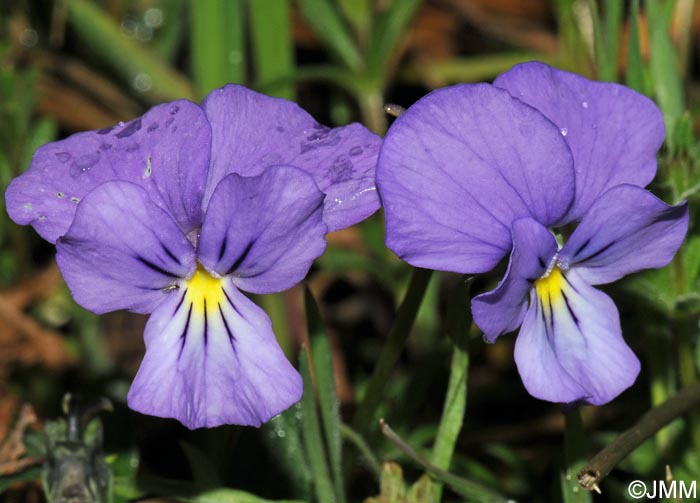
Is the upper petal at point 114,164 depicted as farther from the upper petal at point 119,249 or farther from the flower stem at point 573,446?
the flower stem at point 573,446

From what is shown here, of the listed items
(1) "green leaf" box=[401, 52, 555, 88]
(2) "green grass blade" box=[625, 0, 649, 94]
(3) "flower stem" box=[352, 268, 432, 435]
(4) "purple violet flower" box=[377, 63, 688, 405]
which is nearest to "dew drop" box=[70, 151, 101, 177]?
(4) "purple violet flower" box=[377, 63, 688, 405]

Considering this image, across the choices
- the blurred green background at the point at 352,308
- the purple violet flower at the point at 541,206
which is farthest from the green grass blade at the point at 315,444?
the purple violet flower at the point at 541,206

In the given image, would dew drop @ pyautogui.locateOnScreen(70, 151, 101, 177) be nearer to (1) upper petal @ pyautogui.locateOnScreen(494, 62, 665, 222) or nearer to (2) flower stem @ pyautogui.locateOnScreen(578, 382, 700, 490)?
(1) upper petal @ pyautogui.locateOnScreen(494, 62, 665, 222)

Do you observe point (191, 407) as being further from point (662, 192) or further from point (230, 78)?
point (230, 78)

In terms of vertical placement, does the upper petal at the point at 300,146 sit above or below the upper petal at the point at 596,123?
below

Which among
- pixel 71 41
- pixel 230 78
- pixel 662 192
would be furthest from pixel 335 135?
pixel 71 41

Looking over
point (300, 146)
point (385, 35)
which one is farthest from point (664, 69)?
point (385, 35)
